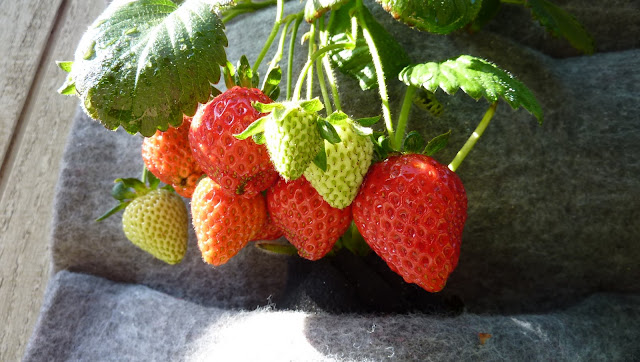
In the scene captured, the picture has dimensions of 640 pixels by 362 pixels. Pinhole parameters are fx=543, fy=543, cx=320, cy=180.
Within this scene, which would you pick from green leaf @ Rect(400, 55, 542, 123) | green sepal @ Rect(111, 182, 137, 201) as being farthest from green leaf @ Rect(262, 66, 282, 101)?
green sepal @ Rect(111, 182, 137, 201)

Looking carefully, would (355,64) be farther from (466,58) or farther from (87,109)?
(87,109)

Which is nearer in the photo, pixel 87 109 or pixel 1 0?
pixel 87 109

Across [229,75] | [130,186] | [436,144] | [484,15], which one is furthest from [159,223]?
[484,15]

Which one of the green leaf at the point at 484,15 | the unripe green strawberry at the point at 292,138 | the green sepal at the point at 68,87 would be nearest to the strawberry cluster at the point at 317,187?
the unripe green strawberry at the point at 292,138

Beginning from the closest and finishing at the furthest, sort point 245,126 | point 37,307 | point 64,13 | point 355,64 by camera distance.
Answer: point 245,126 → point 355,64 → point 37,307 → point 64,13

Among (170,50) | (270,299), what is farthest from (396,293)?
(170,50)

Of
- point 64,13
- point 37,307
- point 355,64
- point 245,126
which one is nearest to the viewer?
point 245,126

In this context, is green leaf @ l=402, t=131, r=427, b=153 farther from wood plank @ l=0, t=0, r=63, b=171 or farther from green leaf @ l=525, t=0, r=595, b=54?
wood plank @ l=0, t=0, r=63, b=171
